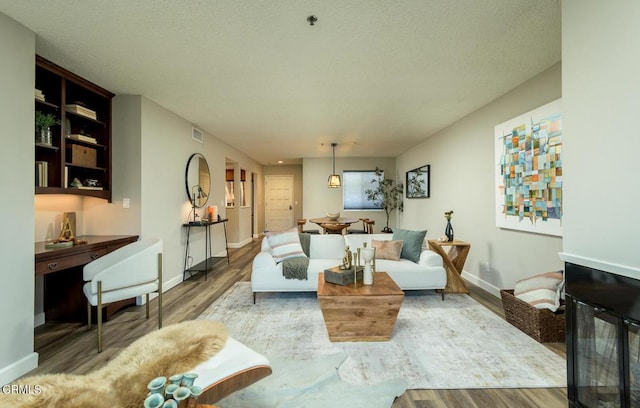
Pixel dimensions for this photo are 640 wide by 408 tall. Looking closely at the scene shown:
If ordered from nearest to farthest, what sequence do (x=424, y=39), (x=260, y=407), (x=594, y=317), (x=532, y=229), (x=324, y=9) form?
(x=594, y=317) → (x=260, y=407) → (x=324, y=9) → (x=424, y=39) → (x=532, y=229)

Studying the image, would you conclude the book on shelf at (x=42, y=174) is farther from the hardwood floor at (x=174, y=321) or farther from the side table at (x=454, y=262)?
the side table at (x=454, y=262)

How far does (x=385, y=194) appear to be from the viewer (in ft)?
26.7

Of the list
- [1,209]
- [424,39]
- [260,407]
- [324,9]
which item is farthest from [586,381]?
[1,209]

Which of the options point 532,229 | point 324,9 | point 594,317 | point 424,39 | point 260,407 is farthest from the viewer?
point 532,229

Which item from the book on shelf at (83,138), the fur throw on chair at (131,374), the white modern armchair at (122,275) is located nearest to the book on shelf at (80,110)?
the book on shelf at (83,138)

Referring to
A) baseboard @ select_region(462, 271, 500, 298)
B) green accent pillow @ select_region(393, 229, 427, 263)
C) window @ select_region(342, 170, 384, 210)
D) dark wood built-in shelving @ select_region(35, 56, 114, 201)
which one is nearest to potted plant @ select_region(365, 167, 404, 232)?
window @ select_region(342, 170, 384, 210)

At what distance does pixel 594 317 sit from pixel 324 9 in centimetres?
236

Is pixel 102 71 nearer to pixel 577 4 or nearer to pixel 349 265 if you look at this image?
pixel 349 265

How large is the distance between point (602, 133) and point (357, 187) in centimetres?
698

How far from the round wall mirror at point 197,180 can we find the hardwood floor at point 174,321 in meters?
1.31

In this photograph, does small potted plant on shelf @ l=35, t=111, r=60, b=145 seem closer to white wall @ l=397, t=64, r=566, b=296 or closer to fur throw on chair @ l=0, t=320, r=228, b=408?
fur throw on chair @ l=0, t=320, r=228, b=408

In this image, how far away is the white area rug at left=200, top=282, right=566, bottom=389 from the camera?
2.00 meters

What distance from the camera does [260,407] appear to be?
5.59 ft

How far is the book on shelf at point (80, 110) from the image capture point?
9.68 ft
